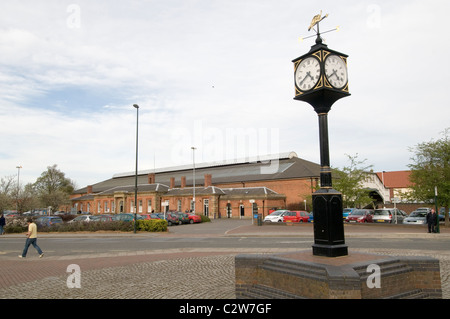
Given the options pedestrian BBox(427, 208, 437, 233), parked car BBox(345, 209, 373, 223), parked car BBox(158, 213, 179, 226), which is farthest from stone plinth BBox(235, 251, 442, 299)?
parked car BBox(158, 213, 179, 226)

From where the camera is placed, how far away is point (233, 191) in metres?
58.8

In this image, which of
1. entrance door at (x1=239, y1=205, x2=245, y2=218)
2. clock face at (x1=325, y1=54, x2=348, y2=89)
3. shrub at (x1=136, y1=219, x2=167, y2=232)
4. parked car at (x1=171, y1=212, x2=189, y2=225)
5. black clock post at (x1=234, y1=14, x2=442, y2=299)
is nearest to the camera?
black clock post at (x1=234, y1=14, x2=442, y2=299)

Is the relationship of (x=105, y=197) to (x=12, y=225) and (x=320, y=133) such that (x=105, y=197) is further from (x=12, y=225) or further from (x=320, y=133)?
(x=320, y=133)

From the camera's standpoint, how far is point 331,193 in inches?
255

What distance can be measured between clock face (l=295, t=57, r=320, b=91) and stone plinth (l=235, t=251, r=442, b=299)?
347 centimetres

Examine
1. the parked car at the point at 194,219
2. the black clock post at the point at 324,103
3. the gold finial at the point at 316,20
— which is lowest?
the parked car at the point at 194,219

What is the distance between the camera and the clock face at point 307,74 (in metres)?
7.01

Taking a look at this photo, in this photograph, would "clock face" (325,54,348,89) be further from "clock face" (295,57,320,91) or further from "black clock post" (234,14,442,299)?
"clock face" (295,57,320,91)

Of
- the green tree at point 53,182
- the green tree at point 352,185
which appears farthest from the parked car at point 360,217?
the green tree at point 53,182

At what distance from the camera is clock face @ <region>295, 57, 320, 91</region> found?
7.01m

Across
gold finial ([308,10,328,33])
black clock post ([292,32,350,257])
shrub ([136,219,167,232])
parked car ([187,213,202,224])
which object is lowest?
parked car ([187,213,202,224])

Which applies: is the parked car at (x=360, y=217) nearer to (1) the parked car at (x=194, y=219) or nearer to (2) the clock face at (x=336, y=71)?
(1) the parked car at (x=194, y=219)
